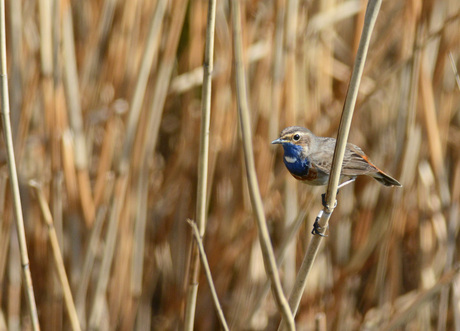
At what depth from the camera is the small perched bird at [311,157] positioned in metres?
1.76

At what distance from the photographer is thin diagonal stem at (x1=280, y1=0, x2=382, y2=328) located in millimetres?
951

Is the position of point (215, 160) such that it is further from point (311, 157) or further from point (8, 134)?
point (8, 134)

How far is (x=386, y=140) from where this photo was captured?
252 cm

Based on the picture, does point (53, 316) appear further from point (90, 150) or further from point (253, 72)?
point (253, 72)

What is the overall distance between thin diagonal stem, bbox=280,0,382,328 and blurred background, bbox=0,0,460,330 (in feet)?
2.37

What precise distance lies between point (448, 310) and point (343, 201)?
67 cm

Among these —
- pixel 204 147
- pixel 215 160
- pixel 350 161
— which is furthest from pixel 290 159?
pixel 204 147

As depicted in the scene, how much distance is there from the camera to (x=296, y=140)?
179cm

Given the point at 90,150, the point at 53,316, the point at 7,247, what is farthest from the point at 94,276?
the point at 90,150

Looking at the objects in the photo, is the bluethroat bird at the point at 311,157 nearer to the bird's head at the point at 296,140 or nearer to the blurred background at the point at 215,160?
the bird's head at the point at 296,140

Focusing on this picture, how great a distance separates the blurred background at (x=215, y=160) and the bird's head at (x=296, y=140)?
0.18 meters

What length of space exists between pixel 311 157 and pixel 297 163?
51 millimetres

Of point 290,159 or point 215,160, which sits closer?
point 290,159

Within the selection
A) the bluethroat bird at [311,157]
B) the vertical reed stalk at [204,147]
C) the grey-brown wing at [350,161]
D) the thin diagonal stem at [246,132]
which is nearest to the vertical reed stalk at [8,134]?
the vertical reed stalk at [204,147]
